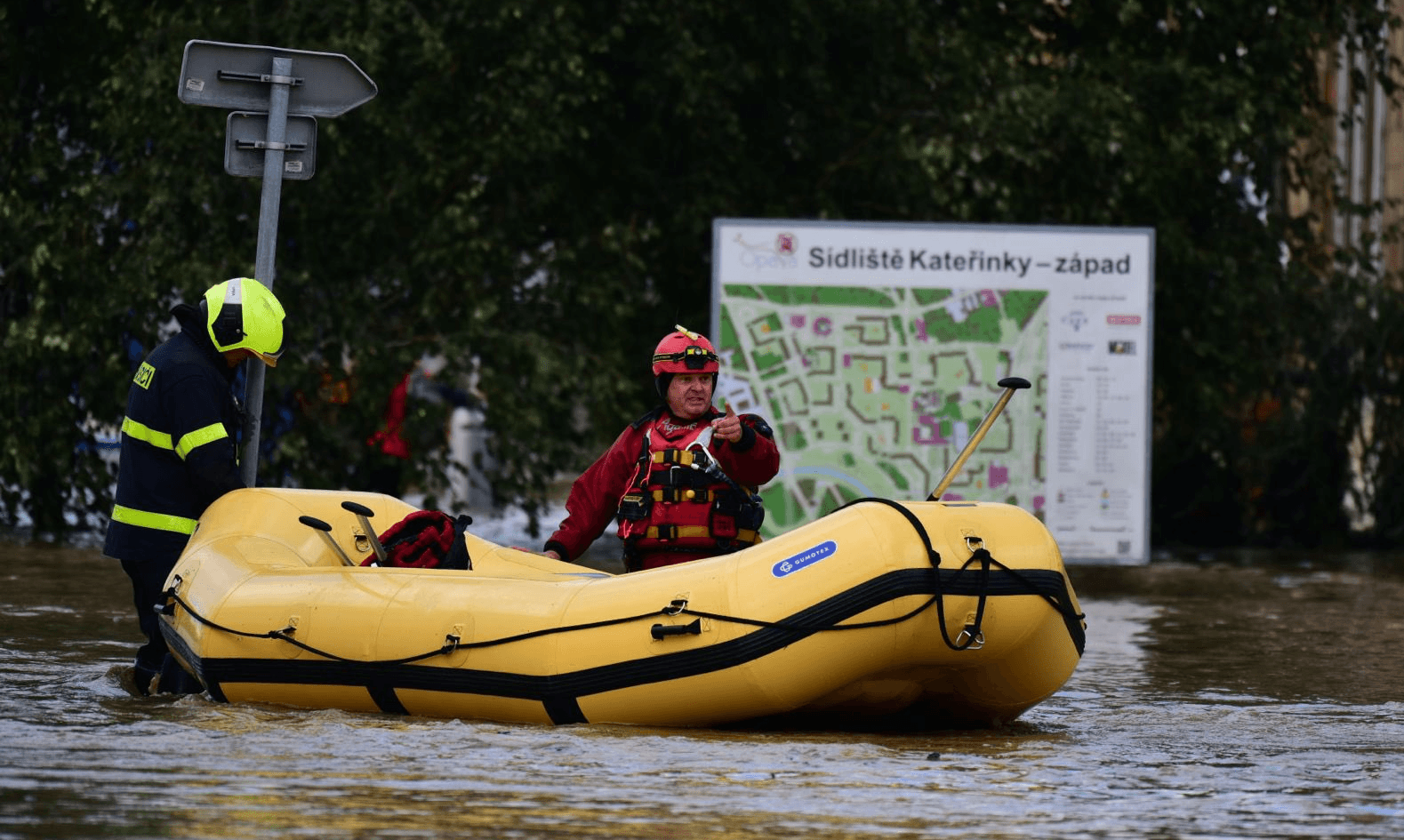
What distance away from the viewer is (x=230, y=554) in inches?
333

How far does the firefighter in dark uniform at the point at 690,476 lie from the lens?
332 inches

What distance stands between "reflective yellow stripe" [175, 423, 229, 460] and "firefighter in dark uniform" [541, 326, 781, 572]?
145cm

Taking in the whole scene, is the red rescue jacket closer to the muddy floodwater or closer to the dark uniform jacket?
the muddy floodwater

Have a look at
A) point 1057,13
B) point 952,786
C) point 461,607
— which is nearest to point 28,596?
point 461,607

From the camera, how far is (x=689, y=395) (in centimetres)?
855

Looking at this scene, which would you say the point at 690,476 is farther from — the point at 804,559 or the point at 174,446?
the point at 174,446

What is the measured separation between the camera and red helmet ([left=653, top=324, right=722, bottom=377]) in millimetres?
8516

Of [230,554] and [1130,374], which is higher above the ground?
[1130,374]

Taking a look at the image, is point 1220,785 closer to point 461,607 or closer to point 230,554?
point 461,607

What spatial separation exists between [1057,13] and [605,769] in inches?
450

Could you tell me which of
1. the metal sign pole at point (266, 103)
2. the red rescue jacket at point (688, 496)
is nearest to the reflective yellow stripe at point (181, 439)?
the metal sign pole at point (266, 103)

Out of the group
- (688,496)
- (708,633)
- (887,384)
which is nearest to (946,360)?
(887,384)

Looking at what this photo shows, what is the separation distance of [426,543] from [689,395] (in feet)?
3.60

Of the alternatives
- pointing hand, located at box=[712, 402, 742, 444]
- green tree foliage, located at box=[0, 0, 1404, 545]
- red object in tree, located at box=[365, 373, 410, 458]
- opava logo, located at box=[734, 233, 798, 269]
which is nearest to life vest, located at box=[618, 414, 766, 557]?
pointing hand, located at box=[712, 402, 742, 444]
